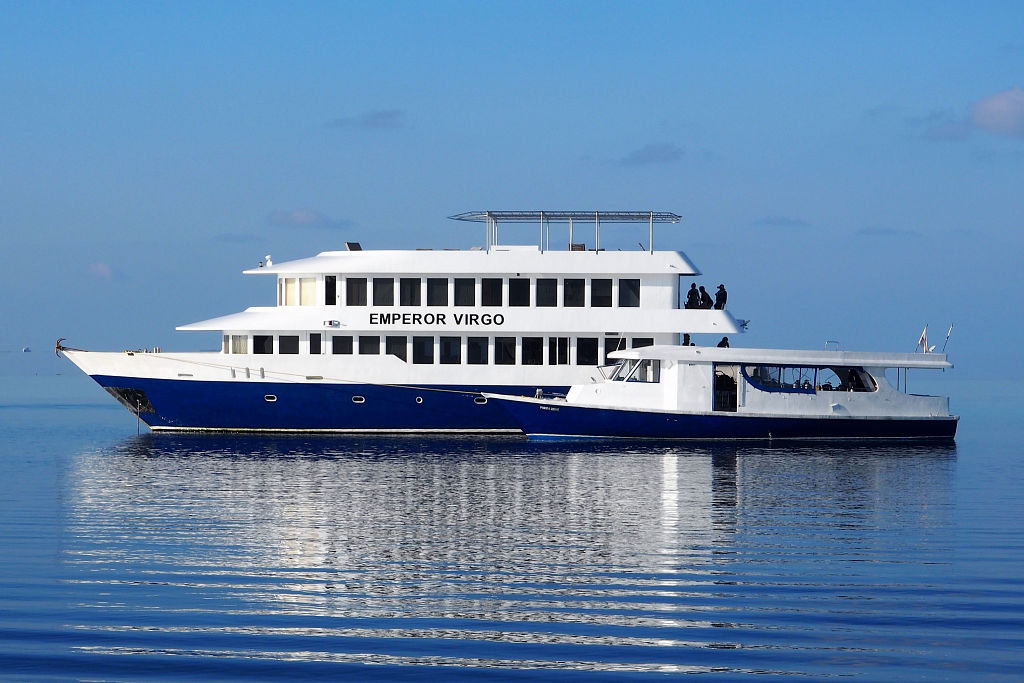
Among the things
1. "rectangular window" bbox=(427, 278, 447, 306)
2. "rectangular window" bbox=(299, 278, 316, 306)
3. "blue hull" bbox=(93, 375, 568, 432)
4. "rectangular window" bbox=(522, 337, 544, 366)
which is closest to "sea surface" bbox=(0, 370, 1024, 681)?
"blue hull" bbox=(93, 375, 568, 432)

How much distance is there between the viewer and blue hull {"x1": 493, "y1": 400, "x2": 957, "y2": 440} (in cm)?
3772

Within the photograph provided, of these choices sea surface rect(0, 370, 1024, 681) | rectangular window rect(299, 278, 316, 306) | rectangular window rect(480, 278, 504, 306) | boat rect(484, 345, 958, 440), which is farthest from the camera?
rectangular window rect(299, 278, 316, 306)

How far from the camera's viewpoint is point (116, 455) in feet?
116

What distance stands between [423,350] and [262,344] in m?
5.53

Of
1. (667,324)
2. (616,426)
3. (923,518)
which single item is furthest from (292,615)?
(667,324)

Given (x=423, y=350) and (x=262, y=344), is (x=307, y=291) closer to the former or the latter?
(x=262, y=344)

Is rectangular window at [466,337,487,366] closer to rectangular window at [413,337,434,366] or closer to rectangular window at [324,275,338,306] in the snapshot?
rectangular window at [413,337,434,366]

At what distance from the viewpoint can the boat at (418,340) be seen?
130 feet

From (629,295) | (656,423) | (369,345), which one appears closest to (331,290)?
(369,345)

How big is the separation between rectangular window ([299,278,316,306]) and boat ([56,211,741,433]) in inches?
4.9

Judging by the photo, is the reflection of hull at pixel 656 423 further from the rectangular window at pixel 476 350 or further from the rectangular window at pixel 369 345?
the rectangular window at pixel 369 345

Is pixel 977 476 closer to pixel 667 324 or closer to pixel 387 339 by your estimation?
pixel 667 324

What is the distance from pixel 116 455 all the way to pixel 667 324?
18297mm

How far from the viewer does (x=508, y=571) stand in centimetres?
1636
